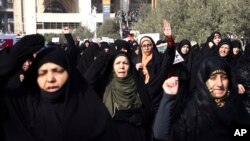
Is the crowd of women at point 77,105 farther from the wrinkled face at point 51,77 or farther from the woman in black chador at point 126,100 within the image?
the woman in black chador at point 126,100

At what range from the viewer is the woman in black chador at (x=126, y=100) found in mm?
3900

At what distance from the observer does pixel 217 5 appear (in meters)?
18.9

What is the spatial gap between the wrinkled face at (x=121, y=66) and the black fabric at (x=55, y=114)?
1081mm

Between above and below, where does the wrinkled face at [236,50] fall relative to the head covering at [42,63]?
below

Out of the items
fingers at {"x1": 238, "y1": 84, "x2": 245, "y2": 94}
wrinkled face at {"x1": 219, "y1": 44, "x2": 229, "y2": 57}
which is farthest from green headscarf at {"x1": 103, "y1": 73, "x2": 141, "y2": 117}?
wrinkled face at {"x1": 219, "y1": 44, "x2": 229, "y2": 57}

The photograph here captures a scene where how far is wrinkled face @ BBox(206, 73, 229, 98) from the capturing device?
282cm

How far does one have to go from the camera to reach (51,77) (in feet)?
9.67

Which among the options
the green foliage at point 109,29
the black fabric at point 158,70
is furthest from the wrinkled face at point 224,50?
the green foliage at point 109,29

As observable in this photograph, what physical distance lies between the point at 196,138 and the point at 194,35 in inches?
691

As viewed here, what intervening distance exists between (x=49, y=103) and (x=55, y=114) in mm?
95

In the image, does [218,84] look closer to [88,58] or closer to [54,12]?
[88,58]

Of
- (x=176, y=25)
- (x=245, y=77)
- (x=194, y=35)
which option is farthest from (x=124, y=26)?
(x=245, y=77)

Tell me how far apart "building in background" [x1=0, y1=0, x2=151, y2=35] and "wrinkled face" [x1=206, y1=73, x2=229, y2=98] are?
178 feet


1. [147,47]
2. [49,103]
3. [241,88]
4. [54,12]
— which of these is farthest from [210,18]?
[54,12]
